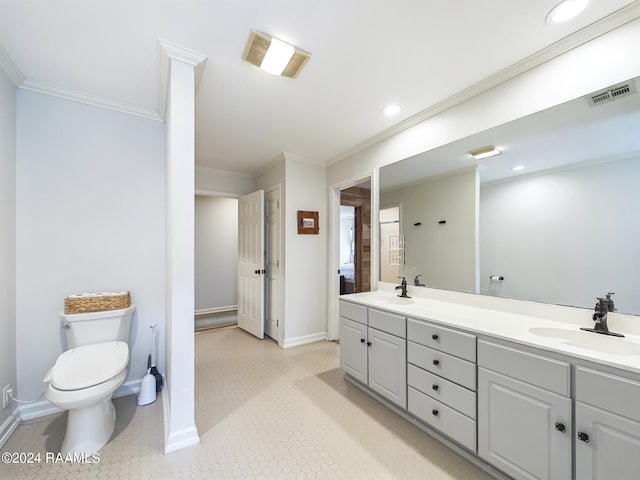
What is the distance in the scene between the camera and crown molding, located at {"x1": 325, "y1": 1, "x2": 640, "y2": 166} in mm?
1374

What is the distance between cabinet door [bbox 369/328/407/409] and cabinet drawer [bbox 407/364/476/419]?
8cm

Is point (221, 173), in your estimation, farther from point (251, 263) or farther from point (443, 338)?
point (443, 338)

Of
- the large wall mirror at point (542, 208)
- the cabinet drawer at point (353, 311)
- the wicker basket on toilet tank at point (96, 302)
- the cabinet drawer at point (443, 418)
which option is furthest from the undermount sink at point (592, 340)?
the wicker basket on toilet tank at point (96, 302)

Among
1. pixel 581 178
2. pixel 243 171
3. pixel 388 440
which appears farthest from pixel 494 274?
pixel 243 171

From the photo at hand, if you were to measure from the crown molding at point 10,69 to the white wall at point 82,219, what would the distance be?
0.11 meters

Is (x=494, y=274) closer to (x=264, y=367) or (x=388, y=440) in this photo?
(x=388, y=440)

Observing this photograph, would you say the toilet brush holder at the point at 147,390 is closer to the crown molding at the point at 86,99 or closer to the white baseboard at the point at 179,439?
the white baseboard at the point at 179,439

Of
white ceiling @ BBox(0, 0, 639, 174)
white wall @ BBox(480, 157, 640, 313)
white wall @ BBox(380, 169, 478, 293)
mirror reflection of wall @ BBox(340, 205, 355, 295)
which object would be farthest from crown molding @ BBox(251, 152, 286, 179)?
mirror reflection of wall @ BBox(340, 205, 355, 295)

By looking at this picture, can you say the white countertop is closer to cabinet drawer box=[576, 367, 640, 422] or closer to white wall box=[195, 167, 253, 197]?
cabinet drawer box=[576, 367, 640, 422]

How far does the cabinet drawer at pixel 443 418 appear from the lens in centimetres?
157

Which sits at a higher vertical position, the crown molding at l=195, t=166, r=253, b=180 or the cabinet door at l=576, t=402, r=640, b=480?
the crown molding at l=195, t=166, r=253, b=180

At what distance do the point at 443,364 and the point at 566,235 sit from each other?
43.4 inches

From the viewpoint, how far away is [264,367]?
2.87 meters

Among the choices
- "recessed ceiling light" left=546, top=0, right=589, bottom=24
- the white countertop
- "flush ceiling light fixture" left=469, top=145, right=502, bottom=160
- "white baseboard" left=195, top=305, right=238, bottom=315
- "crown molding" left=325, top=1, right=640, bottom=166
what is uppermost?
"recessed ceiling light" left=546, top=0, right=589, bottom=24
